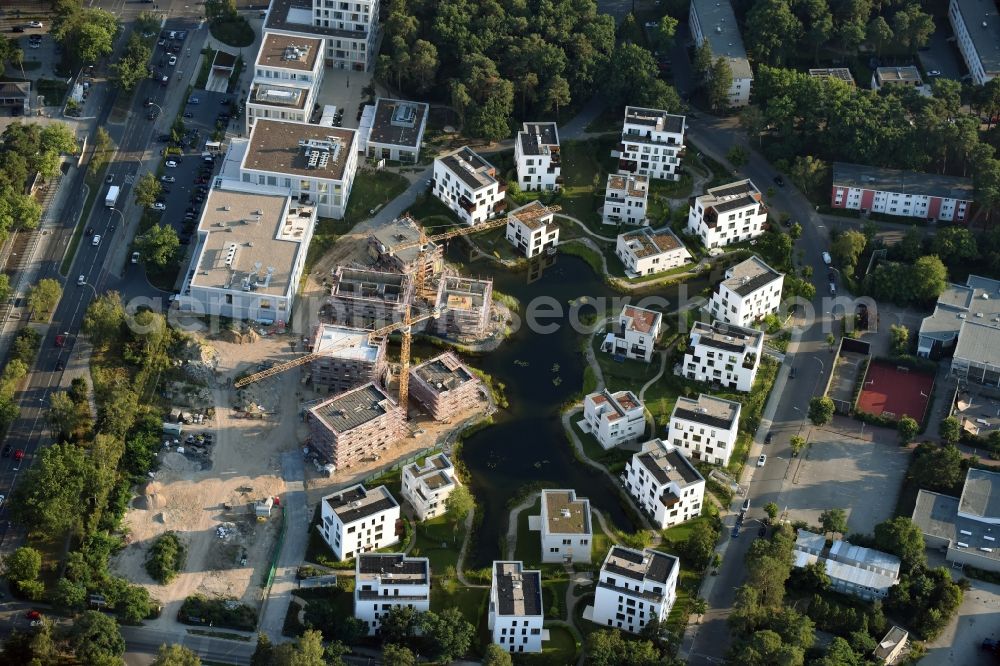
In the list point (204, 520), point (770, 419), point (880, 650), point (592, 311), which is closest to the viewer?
point (880, 650)

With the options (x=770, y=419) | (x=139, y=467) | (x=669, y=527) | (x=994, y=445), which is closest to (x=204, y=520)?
(x=139, y=467)

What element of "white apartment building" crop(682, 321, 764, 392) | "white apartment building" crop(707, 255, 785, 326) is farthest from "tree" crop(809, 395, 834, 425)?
"white apartment building" crop(707, 255, 785, 326)

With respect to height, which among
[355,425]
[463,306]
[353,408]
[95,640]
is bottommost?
[95,640]

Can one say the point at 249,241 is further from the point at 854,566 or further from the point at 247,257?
the point at 854,566

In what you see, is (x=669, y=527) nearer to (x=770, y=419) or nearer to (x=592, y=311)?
(x=770, y=419)

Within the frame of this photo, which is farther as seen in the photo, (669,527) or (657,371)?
(657,371)

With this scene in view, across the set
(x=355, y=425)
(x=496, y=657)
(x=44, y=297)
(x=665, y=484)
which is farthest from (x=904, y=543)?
(x=44, y=297)

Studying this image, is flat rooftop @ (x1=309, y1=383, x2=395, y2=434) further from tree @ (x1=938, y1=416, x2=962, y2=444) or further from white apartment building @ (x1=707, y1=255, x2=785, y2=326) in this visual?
tree @ (x1=938, y1=416, x2=962, y2=444)
